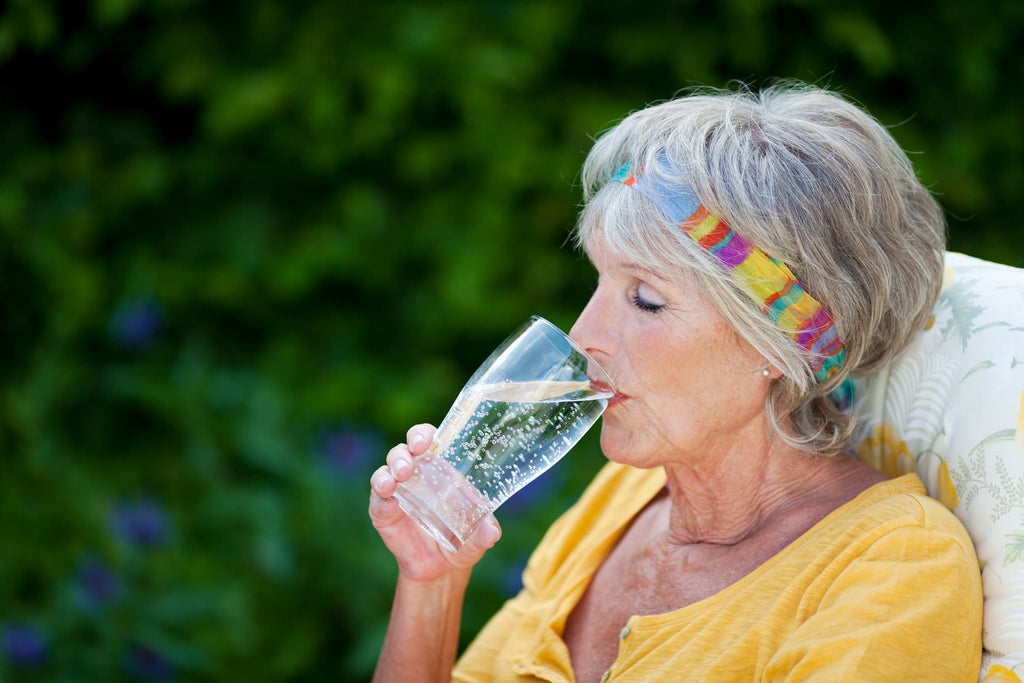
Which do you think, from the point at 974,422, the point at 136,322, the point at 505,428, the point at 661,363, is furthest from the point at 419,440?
the point at 136,322

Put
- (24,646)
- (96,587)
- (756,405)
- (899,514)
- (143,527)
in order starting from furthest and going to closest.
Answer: (143,527) < (96,587) < (24,646) < (756,405) < (899,514)

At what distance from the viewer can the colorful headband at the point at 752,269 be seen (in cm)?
167

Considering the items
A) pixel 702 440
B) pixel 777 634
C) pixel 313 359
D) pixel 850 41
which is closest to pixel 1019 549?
pixel 777 634

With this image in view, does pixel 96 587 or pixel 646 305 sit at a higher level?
pixel 646 305

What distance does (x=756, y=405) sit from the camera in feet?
6.04

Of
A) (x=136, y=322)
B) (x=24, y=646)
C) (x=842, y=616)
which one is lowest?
(x=842, y=616)

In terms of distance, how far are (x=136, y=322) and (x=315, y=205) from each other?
0.81m

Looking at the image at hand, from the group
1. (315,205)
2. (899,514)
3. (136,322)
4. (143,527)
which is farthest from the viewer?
(315,205)

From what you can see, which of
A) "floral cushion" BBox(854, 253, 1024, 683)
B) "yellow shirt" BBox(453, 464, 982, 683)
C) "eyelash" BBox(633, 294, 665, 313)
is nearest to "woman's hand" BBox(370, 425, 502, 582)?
"yellow shirt" BBox(453, 464, 982, 683)

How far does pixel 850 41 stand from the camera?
3.60 meters

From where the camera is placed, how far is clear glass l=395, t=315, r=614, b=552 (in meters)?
1.69

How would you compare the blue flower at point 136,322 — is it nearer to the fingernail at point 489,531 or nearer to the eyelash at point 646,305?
the fingernail at point 489,531

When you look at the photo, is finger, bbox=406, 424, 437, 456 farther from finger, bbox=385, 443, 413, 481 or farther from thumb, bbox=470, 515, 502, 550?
thumb, bbox=470, 515, 502, 550

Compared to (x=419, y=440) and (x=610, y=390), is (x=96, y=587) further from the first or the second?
(x=610, y=390)
